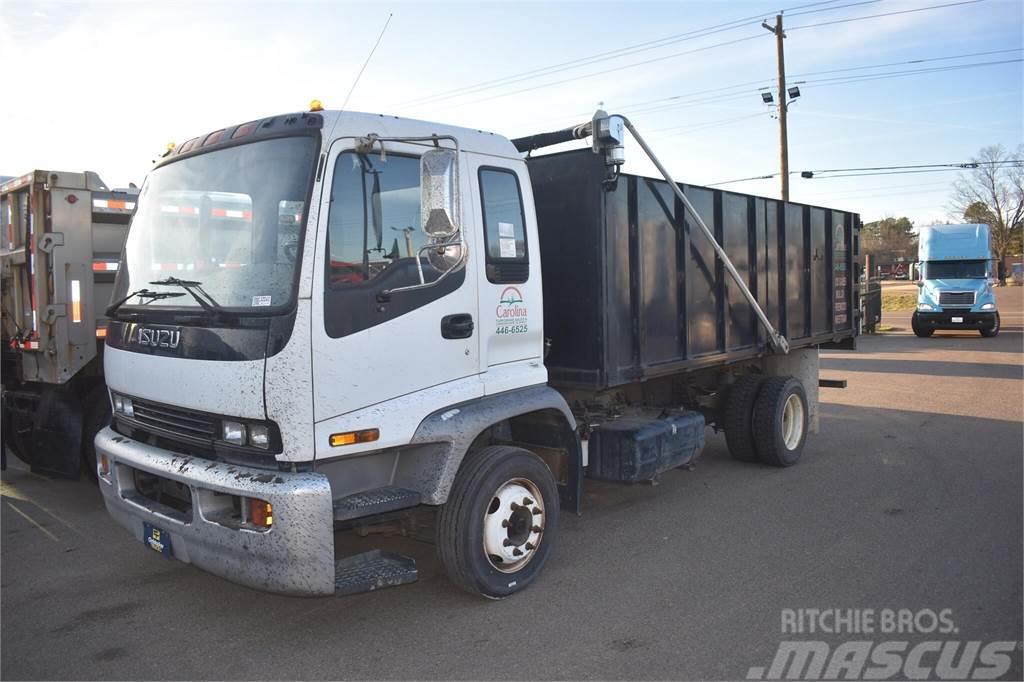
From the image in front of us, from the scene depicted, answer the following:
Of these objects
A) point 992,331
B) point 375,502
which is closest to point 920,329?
point 992,331

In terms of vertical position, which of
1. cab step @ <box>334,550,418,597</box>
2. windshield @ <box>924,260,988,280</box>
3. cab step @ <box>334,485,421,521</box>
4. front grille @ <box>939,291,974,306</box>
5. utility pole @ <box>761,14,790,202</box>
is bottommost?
cab step @ <box>334,550,418,597</box>

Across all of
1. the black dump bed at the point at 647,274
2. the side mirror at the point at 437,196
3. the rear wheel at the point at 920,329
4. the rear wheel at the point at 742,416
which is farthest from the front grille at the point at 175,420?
the rear wheel at the point at 920,329

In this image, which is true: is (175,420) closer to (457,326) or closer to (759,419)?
(457,326)

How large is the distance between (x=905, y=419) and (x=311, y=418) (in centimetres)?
938

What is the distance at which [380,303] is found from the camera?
4.16m

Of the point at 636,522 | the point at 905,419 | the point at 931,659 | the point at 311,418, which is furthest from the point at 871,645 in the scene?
the point at 905,419

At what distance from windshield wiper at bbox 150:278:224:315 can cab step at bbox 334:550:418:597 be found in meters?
1.43

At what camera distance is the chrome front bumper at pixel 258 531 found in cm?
378

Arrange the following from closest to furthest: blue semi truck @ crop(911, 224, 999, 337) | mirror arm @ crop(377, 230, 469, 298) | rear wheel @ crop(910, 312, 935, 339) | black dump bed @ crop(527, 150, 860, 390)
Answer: mirror arm @ crop(377, 230, 469, 298), black dump bed @ crop(527, 150, 860, 390), blue semi truck @ crop(911, 224, 999, 337), rear wheel @ crop(910, 312, 935, 339)

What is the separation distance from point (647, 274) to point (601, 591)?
2509 millimetres

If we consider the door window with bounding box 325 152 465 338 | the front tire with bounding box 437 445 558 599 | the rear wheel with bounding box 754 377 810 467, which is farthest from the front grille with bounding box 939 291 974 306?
the door window with bounding box 325 152 465 338

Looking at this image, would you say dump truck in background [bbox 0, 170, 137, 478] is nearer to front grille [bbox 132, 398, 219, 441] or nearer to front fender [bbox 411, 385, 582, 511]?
front grille [bbox 132, 398, 219, 441]

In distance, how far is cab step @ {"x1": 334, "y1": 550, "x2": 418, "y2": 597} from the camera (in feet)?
13.1

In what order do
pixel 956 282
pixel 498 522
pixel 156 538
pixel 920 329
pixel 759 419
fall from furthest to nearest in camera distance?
pixel 920 329 < pixel 956 282 < pixel 759 419 < pixel 498 522 < pixel 156 538
